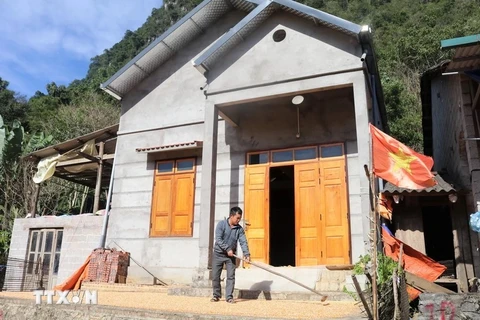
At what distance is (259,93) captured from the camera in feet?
31.6

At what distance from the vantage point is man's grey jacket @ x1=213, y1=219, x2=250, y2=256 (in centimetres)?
737

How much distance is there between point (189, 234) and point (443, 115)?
340 inches

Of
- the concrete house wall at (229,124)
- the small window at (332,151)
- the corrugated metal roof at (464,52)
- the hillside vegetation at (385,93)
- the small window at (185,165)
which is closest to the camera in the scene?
the corrugated metal roof at (464,52)

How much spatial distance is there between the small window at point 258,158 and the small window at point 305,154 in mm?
823

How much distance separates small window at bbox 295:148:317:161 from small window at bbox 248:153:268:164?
82 centimetres

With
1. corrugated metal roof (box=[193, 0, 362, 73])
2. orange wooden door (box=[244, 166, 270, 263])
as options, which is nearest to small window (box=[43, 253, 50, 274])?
orange wooden door (box=[244, 166, 270, 263])

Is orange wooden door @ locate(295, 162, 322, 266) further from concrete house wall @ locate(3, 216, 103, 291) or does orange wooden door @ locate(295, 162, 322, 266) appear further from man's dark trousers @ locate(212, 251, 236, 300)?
concrete house wall @ locate(3, 216, 103, 291)

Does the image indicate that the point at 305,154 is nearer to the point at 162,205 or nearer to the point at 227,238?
the point at 227,238

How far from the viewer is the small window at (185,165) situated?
1163cm

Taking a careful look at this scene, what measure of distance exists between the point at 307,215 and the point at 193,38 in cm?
650

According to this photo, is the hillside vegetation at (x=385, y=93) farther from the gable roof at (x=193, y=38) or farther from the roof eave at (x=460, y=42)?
the roof eave at (x=460, y=42)

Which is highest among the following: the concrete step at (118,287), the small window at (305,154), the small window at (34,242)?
the small window at (305,154)

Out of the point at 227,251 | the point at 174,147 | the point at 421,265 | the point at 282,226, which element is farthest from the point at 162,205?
the point at 421,265

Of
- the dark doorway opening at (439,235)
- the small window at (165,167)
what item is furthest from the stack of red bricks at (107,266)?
the dark doorway opening at (439,235)
